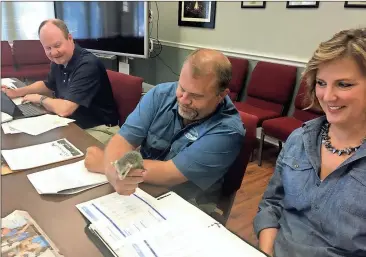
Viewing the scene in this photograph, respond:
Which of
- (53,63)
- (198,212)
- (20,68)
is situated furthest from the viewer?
(20,68)

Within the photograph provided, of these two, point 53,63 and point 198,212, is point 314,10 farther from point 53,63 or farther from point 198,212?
point 198,212

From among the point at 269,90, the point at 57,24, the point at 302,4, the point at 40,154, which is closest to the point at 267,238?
the point at 40,154

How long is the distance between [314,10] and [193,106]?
2.18 m

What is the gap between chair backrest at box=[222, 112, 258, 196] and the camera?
131 cm

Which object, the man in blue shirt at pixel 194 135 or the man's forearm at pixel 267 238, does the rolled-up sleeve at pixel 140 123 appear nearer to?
the man in blue shirt at pixel 194 135

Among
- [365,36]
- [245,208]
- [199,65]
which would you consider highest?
[365,36]

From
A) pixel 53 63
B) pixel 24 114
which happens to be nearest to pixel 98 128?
pixel 24 114

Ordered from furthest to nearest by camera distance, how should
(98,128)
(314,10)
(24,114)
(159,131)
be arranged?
(314,10) → (98,128) → (24,114) → (159,131)

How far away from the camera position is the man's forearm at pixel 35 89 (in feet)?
7.13

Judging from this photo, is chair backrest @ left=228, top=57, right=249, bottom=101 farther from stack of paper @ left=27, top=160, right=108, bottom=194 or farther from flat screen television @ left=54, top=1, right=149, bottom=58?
stack of paper @ left=27, top=160, right=108, bottom=194

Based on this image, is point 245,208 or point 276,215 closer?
point 276,215

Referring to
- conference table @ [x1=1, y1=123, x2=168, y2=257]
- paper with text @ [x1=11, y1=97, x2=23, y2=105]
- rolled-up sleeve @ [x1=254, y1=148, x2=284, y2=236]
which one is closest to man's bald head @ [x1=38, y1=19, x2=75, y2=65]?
paper with text @ [x1=11, y1=97, x2=23, y2=105]

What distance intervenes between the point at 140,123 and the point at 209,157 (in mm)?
366

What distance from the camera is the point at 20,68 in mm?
4434
